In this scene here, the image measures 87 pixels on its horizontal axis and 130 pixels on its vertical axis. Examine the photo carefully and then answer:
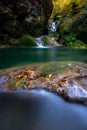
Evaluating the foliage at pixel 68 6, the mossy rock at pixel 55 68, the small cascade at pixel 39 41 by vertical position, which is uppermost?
the foliage at pixel 68 6

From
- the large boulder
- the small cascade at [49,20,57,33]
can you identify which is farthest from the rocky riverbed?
the small cascade at [49,20,57,33]

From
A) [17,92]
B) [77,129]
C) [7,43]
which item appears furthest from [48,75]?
[7,43]

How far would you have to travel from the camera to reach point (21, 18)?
45562mm

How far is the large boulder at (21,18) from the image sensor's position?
4316 cm

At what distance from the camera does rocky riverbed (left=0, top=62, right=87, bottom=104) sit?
10.4 metres

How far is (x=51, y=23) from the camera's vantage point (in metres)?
51.7

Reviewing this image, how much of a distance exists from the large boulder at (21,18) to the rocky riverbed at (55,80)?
3112 centimetres

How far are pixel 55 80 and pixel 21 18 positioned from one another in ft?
117

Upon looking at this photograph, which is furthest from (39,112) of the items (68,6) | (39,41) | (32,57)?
(68,6)

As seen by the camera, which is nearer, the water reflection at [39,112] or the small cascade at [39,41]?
the water reflection at [39,112]

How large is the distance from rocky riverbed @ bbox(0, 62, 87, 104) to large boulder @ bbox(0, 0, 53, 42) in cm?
3112

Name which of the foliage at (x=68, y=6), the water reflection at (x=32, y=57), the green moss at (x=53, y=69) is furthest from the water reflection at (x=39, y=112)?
the foliage at (x=68, y=6)

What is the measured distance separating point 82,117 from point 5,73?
19.2 feet

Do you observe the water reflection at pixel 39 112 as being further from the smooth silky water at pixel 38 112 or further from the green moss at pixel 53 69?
the green moss at pixel 53 69
